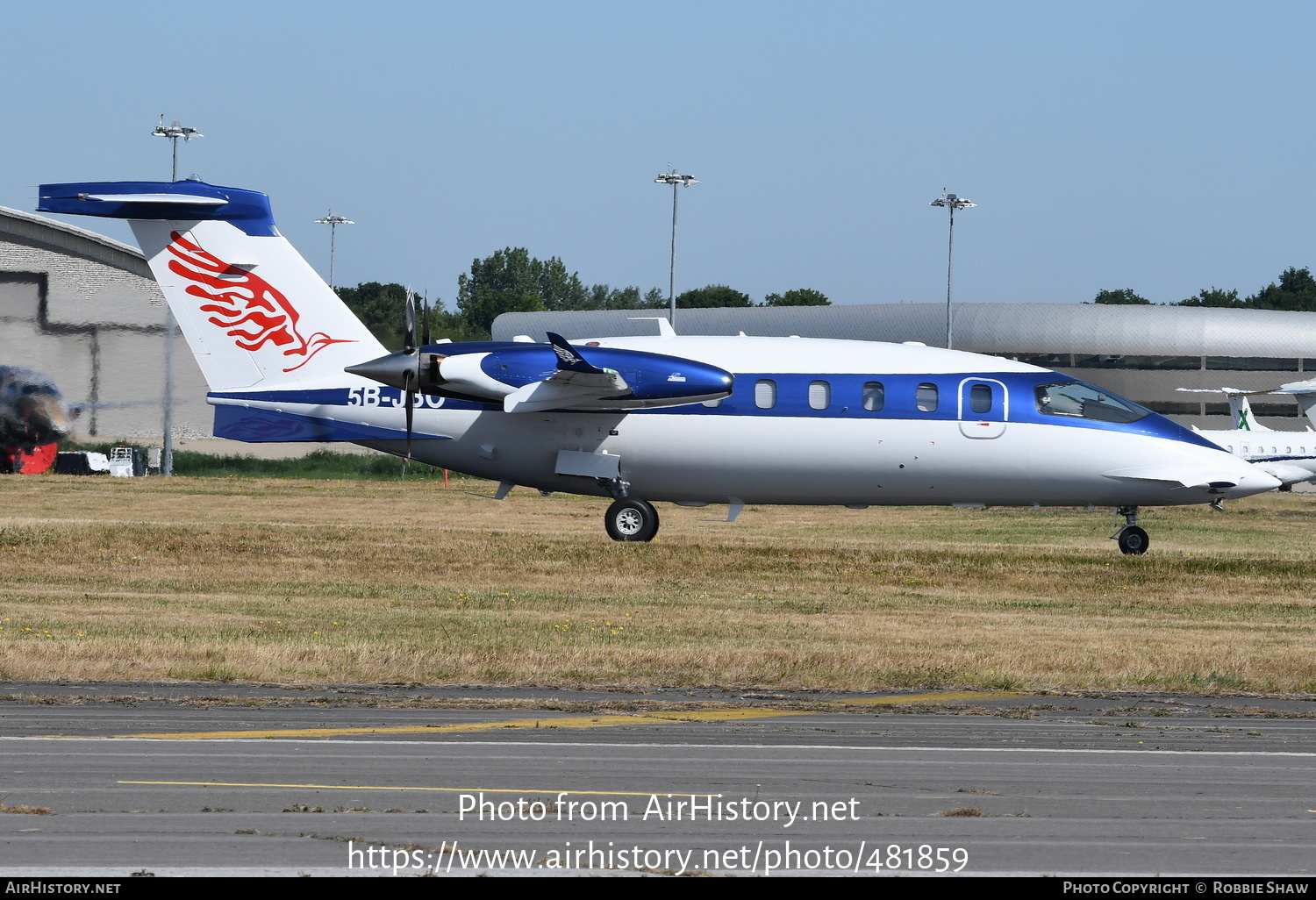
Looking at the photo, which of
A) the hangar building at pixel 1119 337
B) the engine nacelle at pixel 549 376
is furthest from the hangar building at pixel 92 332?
the hangar building at pixel 1119 337

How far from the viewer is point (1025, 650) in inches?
684

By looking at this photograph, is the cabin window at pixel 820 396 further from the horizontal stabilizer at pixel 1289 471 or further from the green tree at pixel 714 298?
the green tree at pixel 714 298

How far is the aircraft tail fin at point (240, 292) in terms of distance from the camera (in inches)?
1092

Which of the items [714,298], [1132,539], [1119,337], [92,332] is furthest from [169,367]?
[714,298]

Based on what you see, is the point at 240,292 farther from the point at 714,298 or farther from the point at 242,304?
the point at 714,298

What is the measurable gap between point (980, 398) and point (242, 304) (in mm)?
13470

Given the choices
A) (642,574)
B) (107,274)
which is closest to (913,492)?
(642,574)

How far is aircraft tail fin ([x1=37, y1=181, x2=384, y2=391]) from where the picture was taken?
1092 inches

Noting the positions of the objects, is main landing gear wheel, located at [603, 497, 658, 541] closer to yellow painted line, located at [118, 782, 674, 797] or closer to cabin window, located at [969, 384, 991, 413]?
cabin window, located at [969, 384, 991, 413]

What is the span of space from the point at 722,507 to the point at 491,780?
38.6 meters

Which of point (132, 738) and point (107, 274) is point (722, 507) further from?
point (132, 738)

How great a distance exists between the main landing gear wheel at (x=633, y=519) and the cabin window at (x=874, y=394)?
447cm

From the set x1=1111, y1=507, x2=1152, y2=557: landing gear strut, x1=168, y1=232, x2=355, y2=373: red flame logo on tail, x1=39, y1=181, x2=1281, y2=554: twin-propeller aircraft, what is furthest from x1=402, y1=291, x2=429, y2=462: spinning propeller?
x1=1111, y1=507, x2=1152, y2=557: landing gear strut

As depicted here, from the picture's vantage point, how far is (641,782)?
9719 mm
